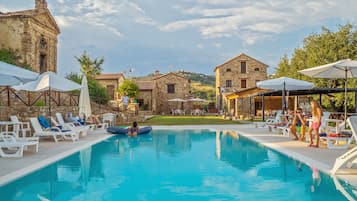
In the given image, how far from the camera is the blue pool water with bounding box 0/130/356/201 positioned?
4.77 metres

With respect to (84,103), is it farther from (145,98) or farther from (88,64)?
(88,64)

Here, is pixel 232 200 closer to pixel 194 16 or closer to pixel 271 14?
pixel 271 14

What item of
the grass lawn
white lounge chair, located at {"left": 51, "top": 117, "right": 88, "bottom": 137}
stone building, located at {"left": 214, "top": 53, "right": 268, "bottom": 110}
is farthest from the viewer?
stone building, located at {"left": 214, "top": 53, "right": 268, "bottom": 110}

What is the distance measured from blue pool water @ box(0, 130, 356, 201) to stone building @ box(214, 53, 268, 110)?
2832cm

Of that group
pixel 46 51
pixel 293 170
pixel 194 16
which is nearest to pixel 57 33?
pixel 46 51

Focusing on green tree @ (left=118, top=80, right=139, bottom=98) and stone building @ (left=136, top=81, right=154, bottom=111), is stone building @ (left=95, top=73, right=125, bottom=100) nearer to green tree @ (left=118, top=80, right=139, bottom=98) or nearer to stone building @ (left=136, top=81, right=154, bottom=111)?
stone building @ (left=136, top=81, right=154, bottom=111)

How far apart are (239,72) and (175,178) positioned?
32.1 meters

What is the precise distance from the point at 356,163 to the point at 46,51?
22188 mm

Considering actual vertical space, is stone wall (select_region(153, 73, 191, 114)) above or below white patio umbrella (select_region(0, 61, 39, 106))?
above

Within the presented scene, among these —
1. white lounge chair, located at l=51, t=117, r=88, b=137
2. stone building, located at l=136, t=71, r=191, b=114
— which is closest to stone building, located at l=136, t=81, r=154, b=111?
stone building, located at l=136, t=71, r=191, b=114

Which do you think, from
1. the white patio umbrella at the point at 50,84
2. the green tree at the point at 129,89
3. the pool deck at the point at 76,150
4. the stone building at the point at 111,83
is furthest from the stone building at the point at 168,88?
the pool deck at the point at 76,150

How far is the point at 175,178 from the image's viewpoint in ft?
19.2

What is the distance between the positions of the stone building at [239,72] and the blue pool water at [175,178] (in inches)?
1115

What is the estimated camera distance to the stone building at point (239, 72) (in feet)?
120
